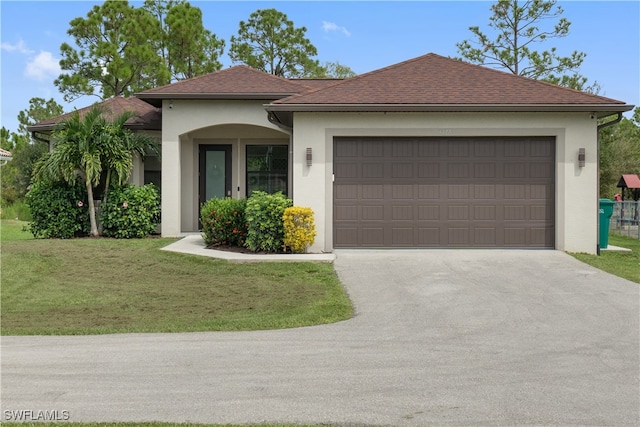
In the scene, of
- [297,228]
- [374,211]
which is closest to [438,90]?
[374,211]

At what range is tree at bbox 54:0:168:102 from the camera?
32.7 metres

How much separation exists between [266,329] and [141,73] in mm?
29546

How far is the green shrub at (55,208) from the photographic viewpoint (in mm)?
16656

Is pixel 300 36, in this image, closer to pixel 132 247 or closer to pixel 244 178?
pixel 244 178

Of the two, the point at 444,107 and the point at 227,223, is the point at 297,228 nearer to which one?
the point at 227,223

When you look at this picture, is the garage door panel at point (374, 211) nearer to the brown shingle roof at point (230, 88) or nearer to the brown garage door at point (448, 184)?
the brown garage door at point (448, 184)

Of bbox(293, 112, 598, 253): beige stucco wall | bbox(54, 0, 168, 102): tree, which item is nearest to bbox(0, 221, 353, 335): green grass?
bbox(293, 112, 598, 253): beige stucco wall

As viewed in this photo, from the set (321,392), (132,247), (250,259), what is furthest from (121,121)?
(321,392)

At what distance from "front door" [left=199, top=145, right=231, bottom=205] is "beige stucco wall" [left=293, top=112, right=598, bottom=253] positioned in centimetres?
483

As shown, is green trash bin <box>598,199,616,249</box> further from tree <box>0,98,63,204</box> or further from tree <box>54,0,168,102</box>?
tree <box>54,0,168,102</box>

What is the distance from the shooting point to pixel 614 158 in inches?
1410

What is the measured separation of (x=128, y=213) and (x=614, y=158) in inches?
1166

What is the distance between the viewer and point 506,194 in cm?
1421

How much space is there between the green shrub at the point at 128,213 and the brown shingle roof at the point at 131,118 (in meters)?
2.16
